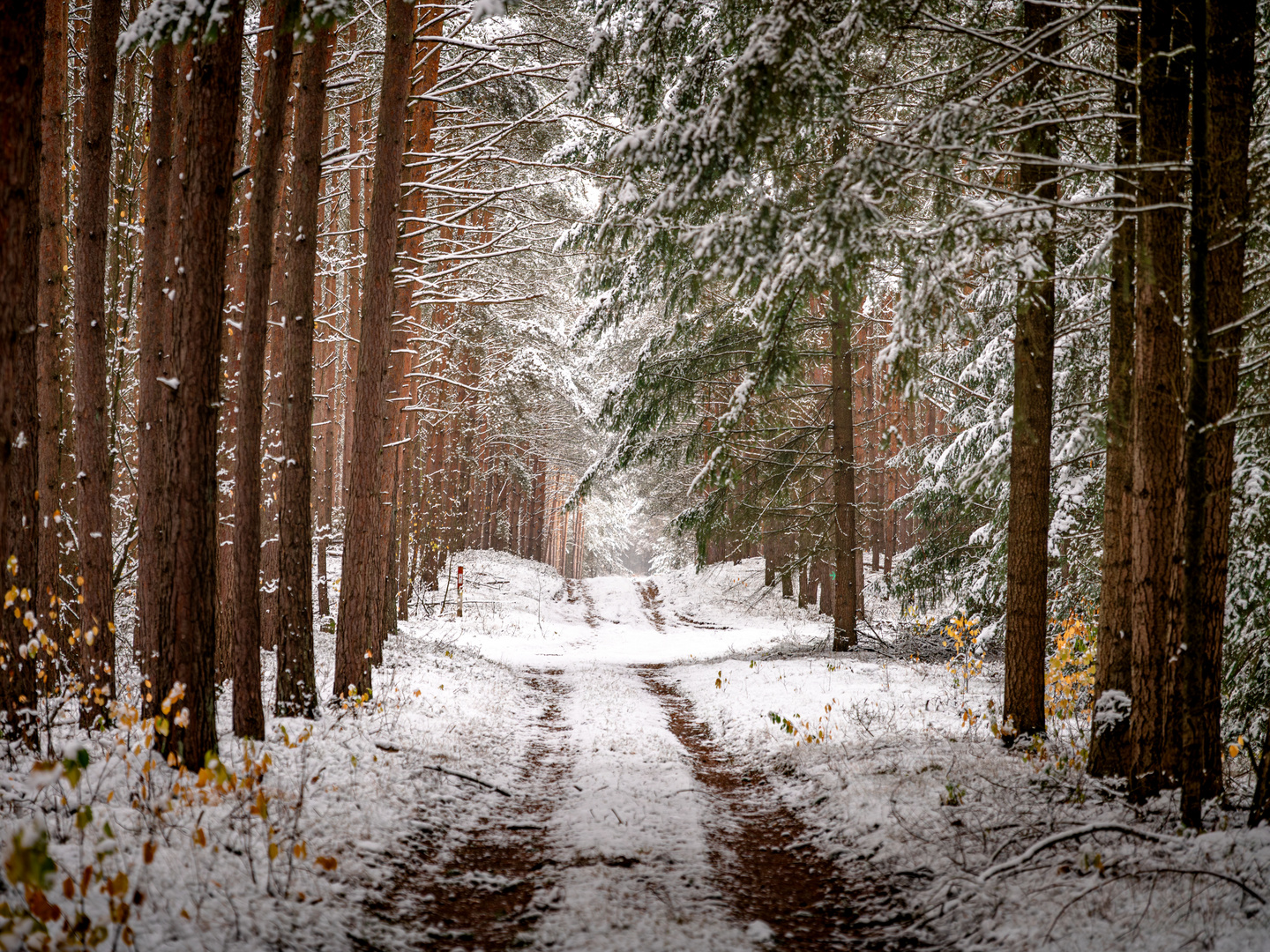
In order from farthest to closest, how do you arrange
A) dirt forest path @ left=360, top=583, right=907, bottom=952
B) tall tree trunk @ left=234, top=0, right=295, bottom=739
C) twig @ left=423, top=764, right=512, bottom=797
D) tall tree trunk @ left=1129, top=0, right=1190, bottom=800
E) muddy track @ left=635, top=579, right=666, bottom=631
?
muddy track @ left=635, top=579, right=666, bottom=631 → tall tree trunk @ left=234, top=0, right=295, bottom=739 → twig @ left=423, top=764, right=512, bottom=797 → tall tree trunk @ left=1129, top=0, right=1190, bottom=800 → dirt forest path @ left=360, top=583, right=907, bottom=952

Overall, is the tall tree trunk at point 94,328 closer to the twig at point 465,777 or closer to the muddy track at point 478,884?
the twig at point 465,777

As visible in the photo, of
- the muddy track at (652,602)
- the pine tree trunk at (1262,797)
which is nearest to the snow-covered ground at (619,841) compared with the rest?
the pine tree trunk at (1262,797)

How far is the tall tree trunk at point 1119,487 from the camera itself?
6.37 meters

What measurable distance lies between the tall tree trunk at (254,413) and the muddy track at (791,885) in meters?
4.47

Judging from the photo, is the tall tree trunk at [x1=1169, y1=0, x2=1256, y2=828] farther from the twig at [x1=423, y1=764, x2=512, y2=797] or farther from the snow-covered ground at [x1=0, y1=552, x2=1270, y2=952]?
the twig at [x1=423, y1=764, x2=512, y2=797]

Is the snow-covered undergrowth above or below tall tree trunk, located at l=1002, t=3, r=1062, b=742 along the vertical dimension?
below

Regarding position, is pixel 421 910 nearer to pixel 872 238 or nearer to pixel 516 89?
pixel 872 238

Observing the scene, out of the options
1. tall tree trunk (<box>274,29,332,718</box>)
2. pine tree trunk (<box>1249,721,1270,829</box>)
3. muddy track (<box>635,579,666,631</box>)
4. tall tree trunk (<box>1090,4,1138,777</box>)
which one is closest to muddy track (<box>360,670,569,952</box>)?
tall tree trunk (<box>274,29,332,718</box>)

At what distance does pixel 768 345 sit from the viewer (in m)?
6.99

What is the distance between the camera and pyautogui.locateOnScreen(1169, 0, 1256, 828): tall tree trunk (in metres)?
4.70

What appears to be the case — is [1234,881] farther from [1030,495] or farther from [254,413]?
[254,413]

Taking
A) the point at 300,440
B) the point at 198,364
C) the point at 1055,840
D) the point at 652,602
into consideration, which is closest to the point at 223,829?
the point at 198,364

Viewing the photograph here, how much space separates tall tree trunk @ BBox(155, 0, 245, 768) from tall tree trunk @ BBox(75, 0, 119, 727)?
2.68 metres

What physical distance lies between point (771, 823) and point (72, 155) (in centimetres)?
1659
